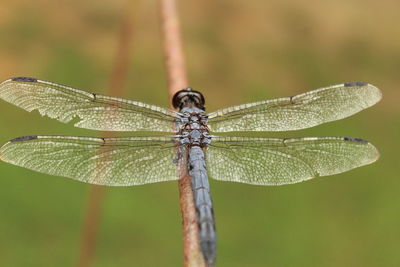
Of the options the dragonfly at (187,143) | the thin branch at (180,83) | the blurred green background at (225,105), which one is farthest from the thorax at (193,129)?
the blurred green background at (225,105)

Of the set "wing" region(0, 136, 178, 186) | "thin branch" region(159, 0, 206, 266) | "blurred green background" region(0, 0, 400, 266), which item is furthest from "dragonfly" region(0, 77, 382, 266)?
"blurred green background" region(0, 0, 400, 266)

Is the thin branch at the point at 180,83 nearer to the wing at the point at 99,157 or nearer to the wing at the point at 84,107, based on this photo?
the wing at the point at 99,157

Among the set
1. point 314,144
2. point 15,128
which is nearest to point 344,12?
point 15,128

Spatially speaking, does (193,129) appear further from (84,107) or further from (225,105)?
(225,105)

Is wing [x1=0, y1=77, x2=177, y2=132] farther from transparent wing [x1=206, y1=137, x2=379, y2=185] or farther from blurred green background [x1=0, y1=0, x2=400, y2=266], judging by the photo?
blurred green background [x1=0, y1=0, x2=400, y2=266]

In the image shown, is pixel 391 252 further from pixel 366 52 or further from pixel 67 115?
pixel 67 115

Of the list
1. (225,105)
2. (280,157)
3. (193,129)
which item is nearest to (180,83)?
(193,129)

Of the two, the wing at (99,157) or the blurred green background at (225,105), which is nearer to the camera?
the wing at (99,157)
